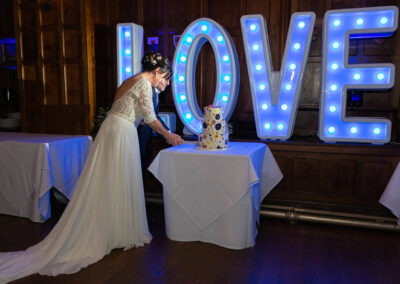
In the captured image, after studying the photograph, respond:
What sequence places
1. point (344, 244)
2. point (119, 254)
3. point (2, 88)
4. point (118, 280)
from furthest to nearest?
point (2, 88), point (344, 244), point (119, 254), point (118, 280)

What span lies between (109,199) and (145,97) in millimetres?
805

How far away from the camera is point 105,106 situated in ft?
14.1

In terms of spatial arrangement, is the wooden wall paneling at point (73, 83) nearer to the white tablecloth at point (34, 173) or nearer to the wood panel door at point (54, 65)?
the wood panel door at point (54, 65)

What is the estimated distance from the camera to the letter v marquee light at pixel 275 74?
3.09 meters

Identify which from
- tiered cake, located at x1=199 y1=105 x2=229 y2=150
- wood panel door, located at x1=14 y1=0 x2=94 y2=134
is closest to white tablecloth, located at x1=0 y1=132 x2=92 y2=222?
wood panel door, located at x1=14 y1=0 x2=94 y2=134

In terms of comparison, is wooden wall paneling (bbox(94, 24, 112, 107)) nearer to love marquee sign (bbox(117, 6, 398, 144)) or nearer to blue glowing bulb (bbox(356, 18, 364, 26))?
love marquee sign (bbox(117, 6, 398, 144))

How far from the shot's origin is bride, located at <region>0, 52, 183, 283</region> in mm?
2346

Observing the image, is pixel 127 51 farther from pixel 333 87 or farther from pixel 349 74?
pixel 349 74

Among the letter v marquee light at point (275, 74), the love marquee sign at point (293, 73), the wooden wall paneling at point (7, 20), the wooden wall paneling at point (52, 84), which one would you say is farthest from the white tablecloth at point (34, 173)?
the wooden wall paneling at point (7, 20)

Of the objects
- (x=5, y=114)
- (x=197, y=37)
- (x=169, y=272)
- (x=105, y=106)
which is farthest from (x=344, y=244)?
(x=5, y=114)

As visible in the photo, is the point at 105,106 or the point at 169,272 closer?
the point at 169,272

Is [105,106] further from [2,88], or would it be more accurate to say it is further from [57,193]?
[2,88]

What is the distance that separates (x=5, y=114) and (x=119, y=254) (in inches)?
151

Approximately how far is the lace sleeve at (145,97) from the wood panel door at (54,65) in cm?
177
